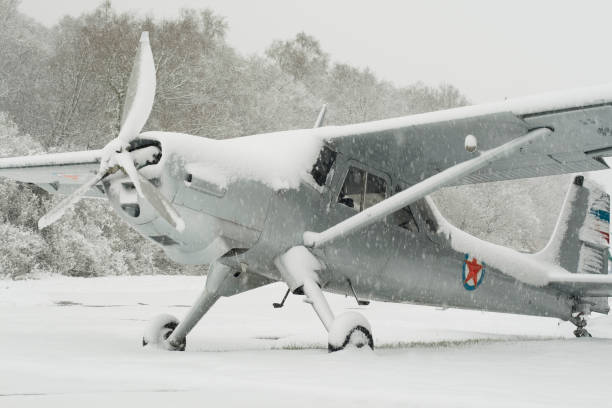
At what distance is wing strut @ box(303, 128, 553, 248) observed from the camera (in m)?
6.13

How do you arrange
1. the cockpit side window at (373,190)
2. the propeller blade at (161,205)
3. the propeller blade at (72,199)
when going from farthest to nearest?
1. the cockpit side window at (373,190)
2. the propeller blade at (72,199)
3. the propeller blade at (161,205)

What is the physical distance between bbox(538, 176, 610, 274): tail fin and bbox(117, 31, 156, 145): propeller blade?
666 centimetres

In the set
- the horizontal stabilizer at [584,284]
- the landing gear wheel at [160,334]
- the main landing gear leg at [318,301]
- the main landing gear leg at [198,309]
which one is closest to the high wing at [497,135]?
the main landing gear leg at [318,301]

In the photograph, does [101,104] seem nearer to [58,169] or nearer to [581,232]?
[58,169]

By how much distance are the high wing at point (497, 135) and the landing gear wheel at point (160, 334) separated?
2514 millimetres

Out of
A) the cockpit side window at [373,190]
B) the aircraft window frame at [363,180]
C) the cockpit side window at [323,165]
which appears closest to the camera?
the cockpit side window at [323,165]

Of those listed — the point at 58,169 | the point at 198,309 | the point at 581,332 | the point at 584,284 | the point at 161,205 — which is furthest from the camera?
the point at 581,332

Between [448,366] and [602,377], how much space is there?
3.47 ft

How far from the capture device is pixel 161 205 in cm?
519

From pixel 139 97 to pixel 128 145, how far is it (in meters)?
0.65

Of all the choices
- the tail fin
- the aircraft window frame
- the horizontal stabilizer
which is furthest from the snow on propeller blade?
the tail fin

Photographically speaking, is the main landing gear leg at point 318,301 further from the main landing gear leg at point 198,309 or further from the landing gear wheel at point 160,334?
the landing gear wheel at point 160,334

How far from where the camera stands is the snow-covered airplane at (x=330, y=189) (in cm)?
546

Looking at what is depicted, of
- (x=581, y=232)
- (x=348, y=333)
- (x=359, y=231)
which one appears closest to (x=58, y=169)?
(x=359, y=231)
